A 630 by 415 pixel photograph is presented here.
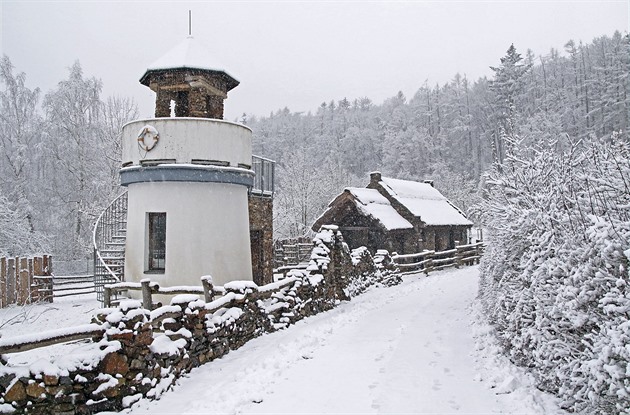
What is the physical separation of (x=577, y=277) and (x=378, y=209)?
841 inches

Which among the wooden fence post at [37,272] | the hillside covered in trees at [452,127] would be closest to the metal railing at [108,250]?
the wooden fence post at [37,272]

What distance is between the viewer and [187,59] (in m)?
13.0

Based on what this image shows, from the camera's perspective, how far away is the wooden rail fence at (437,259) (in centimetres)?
2380

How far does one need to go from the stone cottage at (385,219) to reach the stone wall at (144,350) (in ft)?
45.5

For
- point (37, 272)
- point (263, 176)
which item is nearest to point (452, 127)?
point (263, 176)

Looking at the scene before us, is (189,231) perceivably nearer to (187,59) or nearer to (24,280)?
(187,59)

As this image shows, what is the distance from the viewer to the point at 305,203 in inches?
A: 1601

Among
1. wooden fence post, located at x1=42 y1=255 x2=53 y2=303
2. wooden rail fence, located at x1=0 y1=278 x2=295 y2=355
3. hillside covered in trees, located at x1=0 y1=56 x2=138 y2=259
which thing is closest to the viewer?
wooden rail fence, located at x1=0 y1=278 x2=295 y2=355

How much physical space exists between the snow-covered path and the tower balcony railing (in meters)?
6.26

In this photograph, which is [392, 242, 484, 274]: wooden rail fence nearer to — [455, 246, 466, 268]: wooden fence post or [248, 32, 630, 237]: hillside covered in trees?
[455, 246, 466, 268]: wooden fence post

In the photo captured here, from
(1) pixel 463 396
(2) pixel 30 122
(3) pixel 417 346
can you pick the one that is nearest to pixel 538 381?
(1) pixel 463 396

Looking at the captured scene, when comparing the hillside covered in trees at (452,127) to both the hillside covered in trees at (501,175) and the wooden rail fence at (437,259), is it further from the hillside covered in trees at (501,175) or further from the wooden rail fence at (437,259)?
the wooden rail fence at (437,259)

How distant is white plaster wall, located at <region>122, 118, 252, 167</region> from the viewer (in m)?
12.0

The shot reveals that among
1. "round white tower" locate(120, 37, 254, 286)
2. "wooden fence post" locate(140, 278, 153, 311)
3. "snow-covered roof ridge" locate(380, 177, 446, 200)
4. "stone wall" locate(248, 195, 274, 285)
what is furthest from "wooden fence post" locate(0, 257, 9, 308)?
"snow-covered roof ridge" locate(380, 177, 446, 200)
